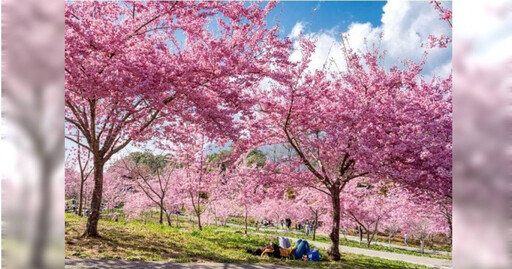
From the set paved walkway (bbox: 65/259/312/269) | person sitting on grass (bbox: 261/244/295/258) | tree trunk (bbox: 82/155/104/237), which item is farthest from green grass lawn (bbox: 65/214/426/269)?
person sitting on grass (bbox: 261/244/295/258)

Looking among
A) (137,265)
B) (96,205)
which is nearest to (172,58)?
(137,265)

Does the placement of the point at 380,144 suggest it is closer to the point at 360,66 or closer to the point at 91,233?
the point at 360,66

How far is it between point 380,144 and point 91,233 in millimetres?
4164

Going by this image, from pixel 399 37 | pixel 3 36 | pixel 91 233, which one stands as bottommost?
pixel 91 233

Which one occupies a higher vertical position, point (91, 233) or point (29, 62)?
point (29, 62)

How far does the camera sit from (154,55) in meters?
4.05

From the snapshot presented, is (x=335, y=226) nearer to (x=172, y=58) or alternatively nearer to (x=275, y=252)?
(x=275, y=252)

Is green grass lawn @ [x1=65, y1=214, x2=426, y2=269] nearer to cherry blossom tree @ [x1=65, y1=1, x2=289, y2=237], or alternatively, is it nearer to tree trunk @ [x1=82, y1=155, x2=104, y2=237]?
tree trunk @ [x1=82, y1=155, x2=104, y2=237]

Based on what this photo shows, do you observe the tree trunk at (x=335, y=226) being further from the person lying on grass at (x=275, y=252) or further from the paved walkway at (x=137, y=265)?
the paved walkway at (x=137, y=265)

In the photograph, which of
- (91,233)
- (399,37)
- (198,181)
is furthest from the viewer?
(198,181)

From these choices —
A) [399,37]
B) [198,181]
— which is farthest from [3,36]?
[198,181]

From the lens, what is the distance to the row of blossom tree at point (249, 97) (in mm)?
3816

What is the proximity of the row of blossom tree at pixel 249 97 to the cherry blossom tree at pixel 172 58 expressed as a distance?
0.05 ft

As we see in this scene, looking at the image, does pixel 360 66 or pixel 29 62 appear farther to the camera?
pixel 360 66
